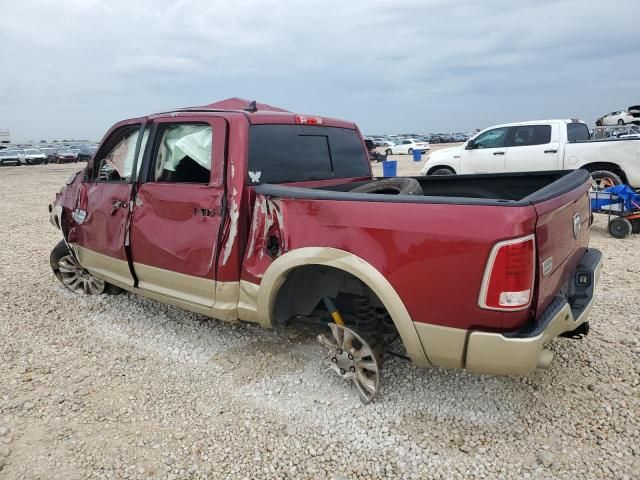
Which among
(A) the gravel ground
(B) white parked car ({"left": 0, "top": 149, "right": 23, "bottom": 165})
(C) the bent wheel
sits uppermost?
(B) white parked car ({"left": 0, "top": 149, "right": 23, "bottom": 165})

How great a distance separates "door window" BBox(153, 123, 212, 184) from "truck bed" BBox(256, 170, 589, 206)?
2.01ft

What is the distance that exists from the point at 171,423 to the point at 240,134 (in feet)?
6.23

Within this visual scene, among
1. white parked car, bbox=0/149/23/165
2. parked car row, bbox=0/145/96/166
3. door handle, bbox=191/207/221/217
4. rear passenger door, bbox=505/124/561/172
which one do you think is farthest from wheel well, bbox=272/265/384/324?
white parked car, bbox=0/149/23/165

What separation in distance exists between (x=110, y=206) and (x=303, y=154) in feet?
5.79

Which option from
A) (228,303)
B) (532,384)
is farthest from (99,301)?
(532,384)

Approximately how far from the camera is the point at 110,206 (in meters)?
4.08

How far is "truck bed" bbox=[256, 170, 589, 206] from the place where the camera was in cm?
262

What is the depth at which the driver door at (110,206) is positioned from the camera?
3.95 metres

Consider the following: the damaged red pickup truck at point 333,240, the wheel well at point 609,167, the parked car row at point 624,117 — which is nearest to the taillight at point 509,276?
the damaged red pickup truck at point 333,240

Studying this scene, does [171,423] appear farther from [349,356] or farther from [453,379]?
[453,379]

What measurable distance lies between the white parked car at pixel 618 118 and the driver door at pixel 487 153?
21.2 m

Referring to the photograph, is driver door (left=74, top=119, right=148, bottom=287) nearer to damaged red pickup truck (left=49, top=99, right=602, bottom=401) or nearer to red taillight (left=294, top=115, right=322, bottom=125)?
damaged red pickup truck (left=49, top=99, right=602, bottom=401)

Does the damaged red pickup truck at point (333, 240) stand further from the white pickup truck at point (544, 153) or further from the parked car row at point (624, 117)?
the parked car row at point (624, 117)

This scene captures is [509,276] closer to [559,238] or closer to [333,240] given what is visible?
[559,238]
